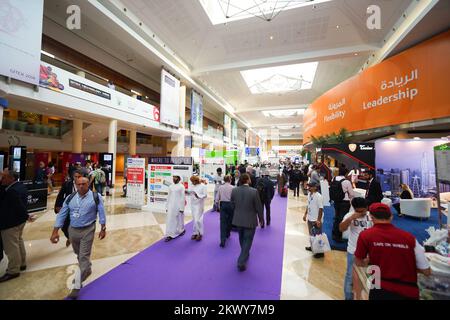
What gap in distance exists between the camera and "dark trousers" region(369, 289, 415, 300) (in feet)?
4.88

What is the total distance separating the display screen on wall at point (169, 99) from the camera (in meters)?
14.3

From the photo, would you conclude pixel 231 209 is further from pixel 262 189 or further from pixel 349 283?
pixel 349 283

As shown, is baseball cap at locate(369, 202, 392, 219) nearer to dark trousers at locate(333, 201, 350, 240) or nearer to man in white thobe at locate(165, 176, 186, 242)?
dark trousers at locate(333, 201, 350, 240)

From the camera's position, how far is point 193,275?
9.72 feet

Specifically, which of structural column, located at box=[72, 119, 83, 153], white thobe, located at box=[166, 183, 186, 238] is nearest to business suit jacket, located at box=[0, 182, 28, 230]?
white thobe, located at box=[166, 183, 186, 238]

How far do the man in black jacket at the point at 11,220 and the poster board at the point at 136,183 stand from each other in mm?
4143

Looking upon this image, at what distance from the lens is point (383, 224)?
1.60 meters

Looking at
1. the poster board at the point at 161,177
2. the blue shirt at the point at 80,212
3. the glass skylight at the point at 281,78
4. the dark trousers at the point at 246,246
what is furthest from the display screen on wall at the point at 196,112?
the blue shirt at the point at 80,212

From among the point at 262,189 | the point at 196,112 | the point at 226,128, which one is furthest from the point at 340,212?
the point at 226,128

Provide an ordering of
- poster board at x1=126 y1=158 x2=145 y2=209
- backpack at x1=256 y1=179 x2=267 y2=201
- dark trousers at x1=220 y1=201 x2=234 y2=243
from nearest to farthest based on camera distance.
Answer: dark trousers at x1=220 y1=201 x2=234 y2=243, backpack at x1=256 y1=179 x2=267 y2=201, poster board at x1=126 y1=158 x2=145 y2=209

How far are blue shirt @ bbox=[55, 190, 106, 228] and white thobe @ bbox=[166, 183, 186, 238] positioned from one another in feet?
6.46

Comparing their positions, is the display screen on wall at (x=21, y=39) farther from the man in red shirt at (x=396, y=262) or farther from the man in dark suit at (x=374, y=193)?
the man in dark suit at (x=374, y=193)
